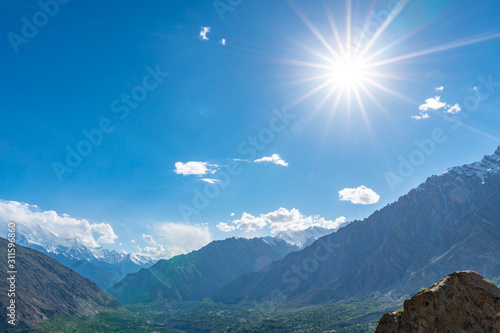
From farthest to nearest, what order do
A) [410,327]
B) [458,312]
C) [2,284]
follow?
[2,284] → [410,327] → [458,312]

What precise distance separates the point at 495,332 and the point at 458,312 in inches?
139

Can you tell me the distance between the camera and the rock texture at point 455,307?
23.0 meters

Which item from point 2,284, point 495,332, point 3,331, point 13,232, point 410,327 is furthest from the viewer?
point 2,284

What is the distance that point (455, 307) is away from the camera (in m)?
23.8

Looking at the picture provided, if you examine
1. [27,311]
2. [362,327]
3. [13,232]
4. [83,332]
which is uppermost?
[13,232]

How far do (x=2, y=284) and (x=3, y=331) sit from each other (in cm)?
4467

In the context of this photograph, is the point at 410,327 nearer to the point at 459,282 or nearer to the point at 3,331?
the point at 459,282

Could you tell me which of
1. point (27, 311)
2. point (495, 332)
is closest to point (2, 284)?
point (27, 311)

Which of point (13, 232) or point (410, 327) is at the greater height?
point (13, 232)

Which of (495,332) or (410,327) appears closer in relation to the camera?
(495,332)

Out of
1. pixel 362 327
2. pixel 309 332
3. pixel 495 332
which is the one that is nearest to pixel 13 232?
pixel 495 332

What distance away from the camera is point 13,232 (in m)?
88.3

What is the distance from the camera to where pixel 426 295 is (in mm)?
25609

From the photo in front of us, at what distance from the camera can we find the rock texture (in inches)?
904
